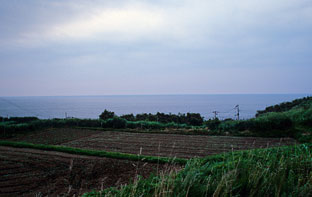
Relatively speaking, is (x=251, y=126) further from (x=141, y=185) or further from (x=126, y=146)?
(x=141, y=185)

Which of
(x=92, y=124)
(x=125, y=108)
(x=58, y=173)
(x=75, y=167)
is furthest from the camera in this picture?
(x=125, y=108)

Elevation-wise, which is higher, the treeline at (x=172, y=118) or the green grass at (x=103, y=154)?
the treeline at (x=172, y=118)

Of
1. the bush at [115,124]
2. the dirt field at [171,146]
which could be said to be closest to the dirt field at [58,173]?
the dirt field at [171,146]

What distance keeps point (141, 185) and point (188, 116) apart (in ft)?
59.1

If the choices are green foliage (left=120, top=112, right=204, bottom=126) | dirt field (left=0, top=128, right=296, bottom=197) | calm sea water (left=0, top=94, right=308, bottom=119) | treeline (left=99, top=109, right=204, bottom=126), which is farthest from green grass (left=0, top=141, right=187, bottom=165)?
calm sea water (left=0, top=94, right=308, bottom=119)

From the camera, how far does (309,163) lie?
3539 millimetres

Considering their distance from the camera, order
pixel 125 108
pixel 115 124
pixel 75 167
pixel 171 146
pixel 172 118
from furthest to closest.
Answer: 1. pixel 125 108
2. pixel 172 118
3. pixel 115 124
4. pixel 171 146
5. pixel 75 167

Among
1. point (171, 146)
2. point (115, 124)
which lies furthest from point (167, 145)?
point (115, 124)

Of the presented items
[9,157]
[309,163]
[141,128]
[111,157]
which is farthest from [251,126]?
[9,157]

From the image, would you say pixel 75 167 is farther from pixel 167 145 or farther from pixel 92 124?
pixel 92 124

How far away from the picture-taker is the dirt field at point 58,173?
515 cm

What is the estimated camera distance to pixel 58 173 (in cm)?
625

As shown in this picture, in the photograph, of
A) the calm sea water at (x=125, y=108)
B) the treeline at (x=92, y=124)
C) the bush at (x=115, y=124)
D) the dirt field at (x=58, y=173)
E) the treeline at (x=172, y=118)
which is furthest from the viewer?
the calm sea water at (x=125, y=108)

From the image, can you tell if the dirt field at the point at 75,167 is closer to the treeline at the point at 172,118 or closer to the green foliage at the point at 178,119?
the treeline at the point at 172,118
